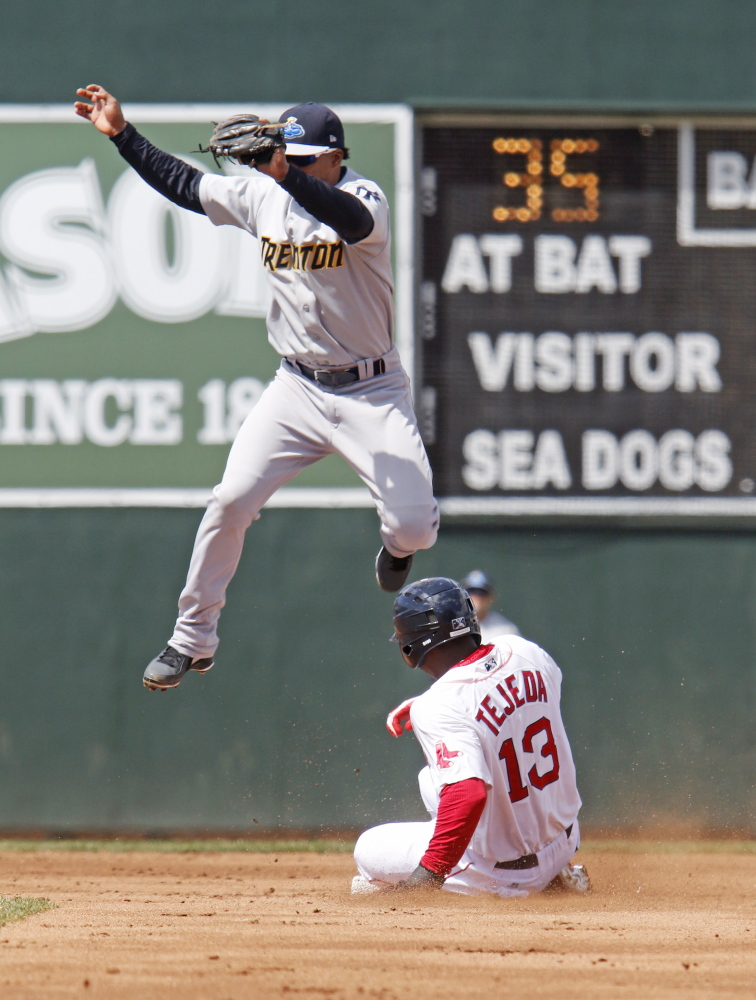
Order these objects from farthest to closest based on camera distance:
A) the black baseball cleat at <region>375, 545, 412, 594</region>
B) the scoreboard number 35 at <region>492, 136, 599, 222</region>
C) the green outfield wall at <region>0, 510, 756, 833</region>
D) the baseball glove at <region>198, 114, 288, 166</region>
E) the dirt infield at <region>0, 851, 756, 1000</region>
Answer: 1. the green outfield wall at <region>0, 510, 756, 833</region>
2. the scoreboard number 35 at <region>492, 136, 599, 222</region>
3. the black baseball cleat at <region>375, 545, 412, 594</region>
4. the baseball glove at <region>198, 114, 288, 166</region>
5. the dirt infield at <region>0, 851, 756, 1000</region>

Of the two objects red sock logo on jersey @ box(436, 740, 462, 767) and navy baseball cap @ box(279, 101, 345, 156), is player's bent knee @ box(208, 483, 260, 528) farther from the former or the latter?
navy baseball cap @ box(279, 101, 345, 156)

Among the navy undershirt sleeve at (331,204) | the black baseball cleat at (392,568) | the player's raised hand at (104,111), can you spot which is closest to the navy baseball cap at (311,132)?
the navy undershirt sleeve at (331,204)

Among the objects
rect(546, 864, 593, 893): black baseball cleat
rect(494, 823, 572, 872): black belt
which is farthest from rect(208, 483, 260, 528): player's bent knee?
rect(546, 864, 593, 893): black baseball cleat

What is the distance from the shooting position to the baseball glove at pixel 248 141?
4219mm

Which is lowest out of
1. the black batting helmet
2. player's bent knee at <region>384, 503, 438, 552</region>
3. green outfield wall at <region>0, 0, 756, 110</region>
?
the black batting helmet

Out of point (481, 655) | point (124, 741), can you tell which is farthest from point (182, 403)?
point (481, 655)

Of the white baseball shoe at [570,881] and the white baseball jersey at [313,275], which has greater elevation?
the white baseball jersey at [313,275]

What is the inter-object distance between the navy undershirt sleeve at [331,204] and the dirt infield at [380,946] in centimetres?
236

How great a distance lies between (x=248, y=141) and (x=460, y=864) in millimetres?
2851

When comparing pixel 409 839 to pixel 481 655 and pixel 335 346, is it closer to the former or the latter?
pixel 481 655

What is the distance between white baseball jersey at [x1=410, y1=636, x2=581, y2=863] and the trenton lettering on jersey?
1.61 m

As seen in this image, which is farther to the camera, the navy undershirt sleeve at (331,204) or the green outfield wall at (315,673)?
the green outfield wall at (315,673)

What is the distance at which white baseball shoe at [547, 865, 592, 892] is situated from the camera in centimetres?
535

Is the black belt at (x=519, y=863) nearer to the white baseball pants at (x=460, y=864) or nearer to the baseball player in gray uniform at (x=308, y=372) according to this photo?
the white baseball pants at (x=460, y=864)
